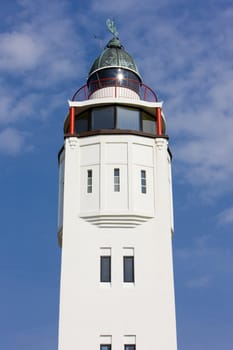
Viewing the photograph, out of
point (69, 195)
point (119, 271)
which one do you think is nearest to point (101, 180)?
point (69, 195)

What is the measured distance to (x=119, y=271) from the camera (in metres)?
32.3

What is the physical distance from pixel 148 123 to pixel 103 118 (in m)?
2.81

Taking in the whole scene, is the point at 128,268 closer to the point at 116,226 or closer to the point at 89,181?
the point at 116,226

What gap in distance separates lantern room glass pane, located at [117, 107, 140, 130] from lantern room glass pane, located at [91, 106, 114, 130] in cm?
43

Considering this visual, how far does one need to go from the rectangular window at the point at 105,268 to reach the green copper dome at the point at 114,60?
41.9 feet

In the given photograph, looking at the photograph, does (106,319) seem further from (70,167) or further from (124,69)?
(124,69)

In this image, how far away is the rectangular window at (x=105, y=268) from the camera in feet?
106

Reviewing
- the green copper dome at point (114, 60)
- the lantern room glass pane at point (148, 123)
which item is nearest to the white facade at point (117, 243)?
the lantern room glass pane at point (148, 123)

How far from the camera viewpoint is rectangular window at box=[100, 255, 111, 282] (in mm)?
32344

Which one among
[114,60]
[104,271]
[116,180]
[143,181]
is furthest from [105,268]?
[114,60]

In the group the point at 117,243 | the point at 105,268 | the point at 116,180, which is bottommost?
the point at 105,268

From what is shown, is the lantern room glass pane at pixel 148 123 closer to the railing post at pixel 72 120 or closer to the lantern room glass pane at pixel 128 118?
the lantern room glass pane at pixel 128 118

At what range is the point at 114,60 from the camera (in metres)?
38.9

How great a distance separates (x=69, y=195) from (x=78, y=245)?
3.02 meters
